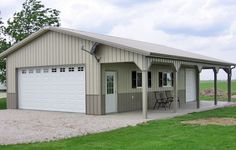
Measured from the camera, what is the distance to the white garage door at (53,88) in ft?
58.4

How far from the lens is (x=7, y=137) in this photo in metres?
10.5

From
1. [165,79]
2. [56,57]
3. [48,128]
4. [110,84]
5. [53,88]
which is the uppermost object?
A: [56,57]

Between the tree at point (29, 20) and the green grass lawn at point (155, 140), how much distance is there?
65.7ft

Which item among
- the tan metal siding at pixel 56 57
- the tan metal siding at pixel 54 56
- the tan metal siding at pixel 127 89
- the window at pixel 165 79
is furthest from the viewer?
the window at pixel 165 79

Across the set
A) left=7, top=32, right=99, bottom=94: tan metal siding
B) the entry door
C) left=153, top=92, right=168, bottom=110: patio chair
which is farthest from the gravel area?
left=153, top=92, right=168, bottom=110: patio chair

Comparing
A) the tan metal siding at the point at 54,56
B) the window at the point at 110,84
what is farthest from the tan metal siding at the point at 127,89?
the tan metal siding at the point at 54,56

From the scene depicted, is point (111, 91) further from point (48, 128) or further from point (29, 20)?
point (29, 20)

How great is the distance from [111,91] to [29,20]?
14976 mm

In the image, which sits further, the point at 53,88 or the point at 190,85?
the point at 190,85

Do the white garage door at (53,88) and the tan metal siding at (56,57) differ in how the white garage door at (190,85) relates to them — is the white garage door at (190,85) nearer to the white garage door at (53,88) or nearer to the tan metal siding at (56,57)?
the white garage door at (53,88)

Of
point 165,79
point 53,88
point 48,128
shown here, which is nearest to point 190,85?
point 165,79

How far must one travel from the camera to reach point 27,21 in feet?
97.9

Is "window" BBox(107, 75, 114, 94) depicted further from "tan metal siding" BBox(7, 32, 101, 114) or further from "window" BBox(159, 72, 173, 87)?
"window" BBox(159, 72, 173, 87)

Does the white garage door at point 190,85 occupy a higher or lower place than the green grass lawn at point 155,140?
higher
